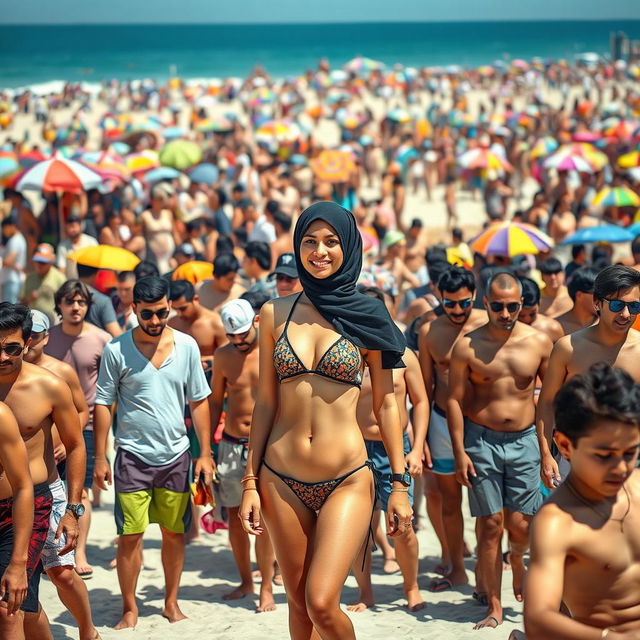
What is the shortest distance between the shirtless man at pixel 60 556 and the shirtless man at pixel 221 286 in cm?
249

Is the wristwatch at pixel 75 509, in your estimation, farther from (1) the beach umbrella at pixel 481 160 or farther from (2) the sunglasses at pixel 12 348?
(1) the beach umbrella at pixel 481 160

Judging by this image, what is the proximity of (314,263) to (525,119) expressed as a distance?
24.6 meters

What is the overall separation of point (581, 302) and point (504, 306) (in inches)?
53.2

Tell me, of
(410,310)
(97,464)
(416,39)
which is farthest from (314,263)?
(416,39)

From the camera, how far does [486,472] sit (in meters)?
5.19

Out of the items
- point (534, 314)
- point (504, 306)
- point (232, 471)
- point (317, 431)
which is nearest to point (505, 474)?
point (504, 306)

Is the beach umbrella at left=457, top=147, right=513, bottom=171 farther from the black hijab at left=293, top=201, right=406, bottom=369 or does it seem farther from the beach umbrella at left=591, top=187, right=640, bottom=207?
the black hijab at left=293, top=201, right=406, bottom=369

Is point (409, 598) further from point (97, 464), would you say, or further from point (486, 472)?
point (97, 464)

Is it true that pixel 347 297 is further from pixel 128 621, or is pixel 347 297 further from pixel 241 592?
pixel 241 592

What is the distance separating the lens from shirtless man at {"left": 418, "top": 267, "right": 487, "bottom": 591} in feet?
18.8

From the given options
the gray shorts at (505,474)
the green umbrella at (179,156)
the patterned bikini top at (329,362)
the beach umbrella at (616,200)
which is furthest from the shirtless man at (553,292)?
the green umbrella at (179,156)

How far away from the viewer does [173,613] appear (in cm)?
533

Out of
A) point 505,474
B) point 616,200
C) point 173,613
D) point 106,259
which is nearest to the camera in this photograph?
point 505,474

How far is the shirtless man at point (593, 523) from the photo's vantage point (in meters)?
2.64
